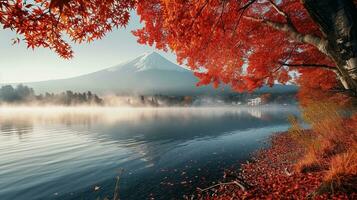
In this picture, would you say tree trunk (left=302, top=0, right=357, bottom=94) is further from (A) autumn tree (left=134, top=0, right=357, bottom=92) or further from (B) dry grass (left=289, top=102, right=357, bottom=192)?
(B) dry grass (left=289, top=102, right=357, bottom=192)

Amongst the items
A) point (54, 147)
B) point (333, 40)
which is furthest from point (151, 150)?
point (333, 40)

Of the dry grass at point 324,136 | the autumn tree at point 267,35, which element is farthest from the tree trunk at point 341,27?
the dry grass at point 324,136

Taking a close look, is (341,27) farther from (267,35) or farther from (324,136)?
(324,136)

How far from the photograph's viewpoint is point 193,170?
699 inches

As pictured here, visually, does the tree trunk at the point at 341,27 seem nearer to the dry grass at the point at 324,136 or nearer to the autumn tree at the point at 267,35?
the autumn tree at the point at 267,35

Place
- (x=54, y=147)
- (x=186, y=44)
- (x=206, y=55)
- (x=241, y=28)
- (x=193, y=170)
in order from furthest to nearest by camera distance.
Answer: (x=54, y=147) → (x=193, y=170) → (x=206, y=55) → (x=241, y=28) → (x=186, y=44)

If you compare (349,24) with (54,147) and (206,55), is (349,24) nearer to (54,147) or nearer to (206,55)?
(206,55)

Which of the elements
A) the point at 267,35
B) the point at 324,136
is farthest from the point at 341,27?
the point at 324,136

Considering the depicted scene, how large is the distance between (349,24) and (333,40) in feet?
1.11

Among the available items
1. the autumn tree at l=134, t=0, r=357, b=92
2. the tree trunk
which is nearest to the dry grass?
the autumn tree at l=134, t=0, r=357, b=92

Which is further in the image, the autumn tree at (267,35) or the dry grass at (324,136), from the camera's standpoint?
the dry grass at (324,136)

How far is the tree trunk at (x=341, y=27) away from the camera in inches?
164

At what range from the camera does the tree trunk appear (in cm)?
417

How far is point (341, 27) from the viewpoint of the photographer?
4.21m
